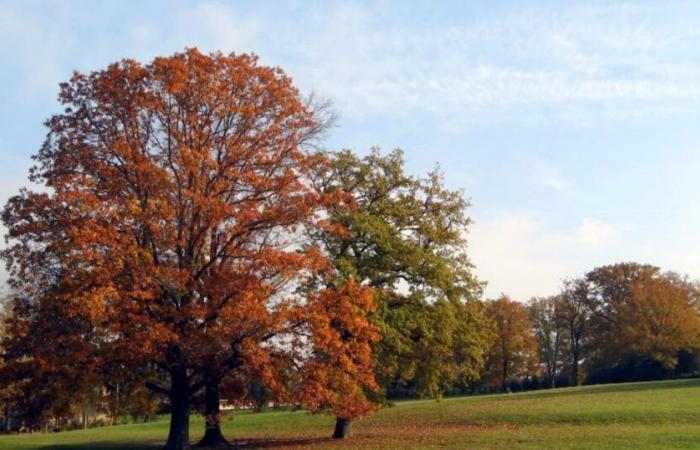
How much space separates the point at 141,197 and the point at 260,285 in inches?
193

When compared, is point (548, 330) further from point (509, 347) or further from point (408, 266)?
point (408, 266)

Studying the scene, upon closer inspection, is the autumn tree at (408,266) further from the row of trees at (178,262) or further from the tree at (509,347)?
the tree at (509,347)

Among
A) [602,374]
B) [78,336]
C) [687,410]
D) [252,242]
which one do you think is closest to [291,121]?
[252,242]

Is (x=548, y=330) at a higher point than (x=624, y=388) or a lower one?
higher


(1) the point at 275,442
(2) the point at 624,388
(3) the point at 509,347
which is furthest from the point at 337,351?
(3) the point at 509,347

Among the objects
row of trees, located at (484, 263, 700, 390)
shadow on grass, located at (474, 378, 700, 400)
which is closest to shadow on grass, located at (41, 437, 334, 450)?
shadow on grass, located at (474, 378, 700, 400)

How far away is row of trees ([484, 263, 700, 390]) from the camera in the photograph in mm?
78750

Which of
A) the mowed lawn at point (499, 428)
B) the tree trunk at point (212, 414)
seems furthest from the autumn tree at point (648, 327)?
the tree trunk at point (212, 414)

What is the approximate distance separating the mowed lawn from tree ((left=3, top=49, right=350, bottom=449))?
9.08 m

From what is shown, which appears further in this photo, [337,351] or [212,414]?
[212,414]

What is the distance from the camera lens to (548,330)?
107125 mm

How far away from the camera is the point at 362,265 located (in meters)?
31.6

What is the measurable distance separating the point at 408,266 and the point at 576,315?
75837 mm

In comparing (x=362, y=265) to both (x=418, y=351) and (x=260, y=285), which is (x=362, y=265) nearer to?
(x=418, y=351)
